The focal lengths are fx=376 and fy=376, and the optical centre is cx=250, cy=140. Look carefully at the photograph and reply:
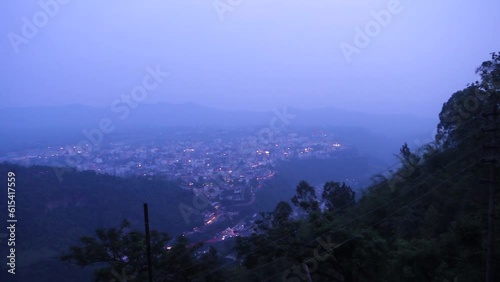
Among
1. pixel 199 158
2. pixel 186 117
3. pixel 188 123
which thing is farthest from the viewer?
pixel 186 117

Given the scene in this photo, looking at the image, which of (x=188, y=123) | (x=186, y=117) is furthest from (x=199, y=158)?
(x=186, y=117)

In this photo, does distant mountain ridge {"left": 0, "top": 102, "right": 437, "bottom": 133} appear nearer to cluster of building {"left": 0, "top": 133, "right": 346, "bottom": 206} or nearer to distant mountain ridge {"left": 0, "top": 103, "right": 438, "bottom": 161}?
distant mountain ridge {"left": 0, "top": 103, "right": 438, "bottom": 161}

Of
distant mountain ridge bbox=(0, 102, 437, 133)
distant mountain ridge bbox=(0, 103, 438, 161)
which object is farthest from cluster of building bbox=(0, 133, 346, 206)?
distant mountain ridge bbox=(0, 102, 437, 133)

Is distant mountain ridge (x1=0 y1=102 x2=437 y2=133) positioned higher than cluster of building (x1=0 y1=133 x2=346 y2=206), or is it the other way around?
distant mountain ridge (x1=0 y1=102 x2=437 y2=133)

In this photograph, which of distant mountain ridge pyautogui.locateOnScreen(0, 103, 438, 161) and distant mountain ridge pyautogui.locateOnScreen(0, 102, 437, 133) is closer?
distant mountain ridge pyautogui.locateOnScreen(0, 103, 438, 161)

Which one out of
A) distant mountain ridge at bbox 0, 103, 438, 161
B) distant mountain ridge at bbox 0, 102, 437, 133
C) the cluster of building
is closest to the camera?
the cluster of building

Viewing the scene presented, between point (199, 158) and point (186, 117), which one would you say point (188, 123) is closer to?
point (186, 117)

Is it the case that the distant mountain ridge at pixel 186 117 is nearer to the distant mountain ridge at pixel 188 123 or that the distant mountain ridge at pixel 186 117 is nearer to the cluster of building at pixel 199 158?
the distant mountain ridge at pixel 188 123

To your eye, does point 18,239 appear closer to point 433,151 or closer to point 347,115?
point 433,151

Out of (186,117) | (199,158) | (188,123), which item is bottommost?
(199,158)

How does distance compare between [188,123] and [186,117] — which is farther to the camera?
[186,117]

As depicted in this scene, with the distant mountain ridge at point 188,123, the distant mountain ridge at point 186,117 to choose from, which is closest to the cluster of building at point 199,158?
the distant mountain ridge at point 188,123
